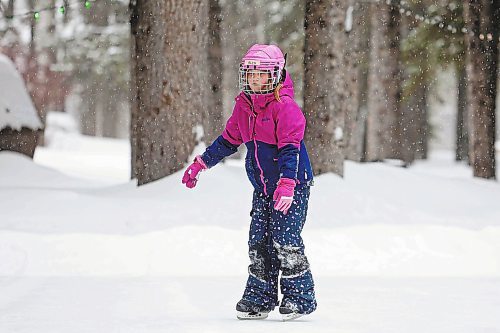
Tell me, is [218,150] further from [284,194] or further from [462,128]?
[462,128]

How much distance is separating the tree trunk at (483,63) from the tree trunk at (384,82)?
2.73 meters

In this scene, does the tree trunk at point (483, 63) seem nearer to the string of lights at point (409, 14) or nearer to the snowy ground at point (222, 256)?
the string of lights at point (409, 14)

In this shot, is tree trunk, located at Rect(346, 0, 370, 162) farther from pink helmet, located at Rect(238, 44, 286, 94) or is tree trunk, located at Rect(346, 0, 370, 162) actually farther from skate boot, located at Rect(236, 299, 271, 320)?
skate boot, located at Rect(236, 299, 271, 320)

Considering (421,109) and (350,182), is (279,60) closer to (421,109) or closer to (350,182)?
(350,182)

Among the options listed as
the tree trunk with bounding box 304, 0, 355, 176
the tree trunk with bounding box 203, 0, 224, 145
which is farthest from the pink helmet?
the tree trunk with bounding box 203, 0, 224, 145

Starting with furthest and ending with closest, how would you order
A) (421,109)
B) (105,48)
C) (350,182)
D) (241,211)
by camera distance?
(105,48) → (421,109) → (350,182) → (241,211)

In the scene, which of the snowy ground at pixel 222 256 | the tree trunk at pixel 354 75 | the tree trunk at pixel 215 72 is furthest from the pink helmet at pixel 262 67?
the tree trunk at pixel 215 72

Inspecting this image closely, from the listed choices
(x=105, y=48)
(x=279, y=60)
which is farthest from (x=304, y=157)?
(x=105, y=48)

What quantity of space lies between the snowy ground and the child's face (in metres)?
1.49

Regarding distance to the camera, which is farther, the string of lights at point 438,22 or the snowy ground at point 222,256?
the string of lights at point 438,22

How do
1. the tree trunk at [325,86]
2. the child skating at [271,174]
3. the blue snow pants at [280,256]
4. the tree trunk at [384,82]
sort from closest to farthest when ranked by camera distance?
the child skating at [271,174], the blue snow pants at [280,256], the tree trunk at [325,86], the tree trunk at [384,82]

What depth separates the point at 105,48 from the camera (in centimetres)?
3828

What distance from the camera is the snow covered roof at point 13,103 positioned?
1346 centimetres

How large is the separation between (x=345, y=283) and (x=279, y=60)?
273cm
